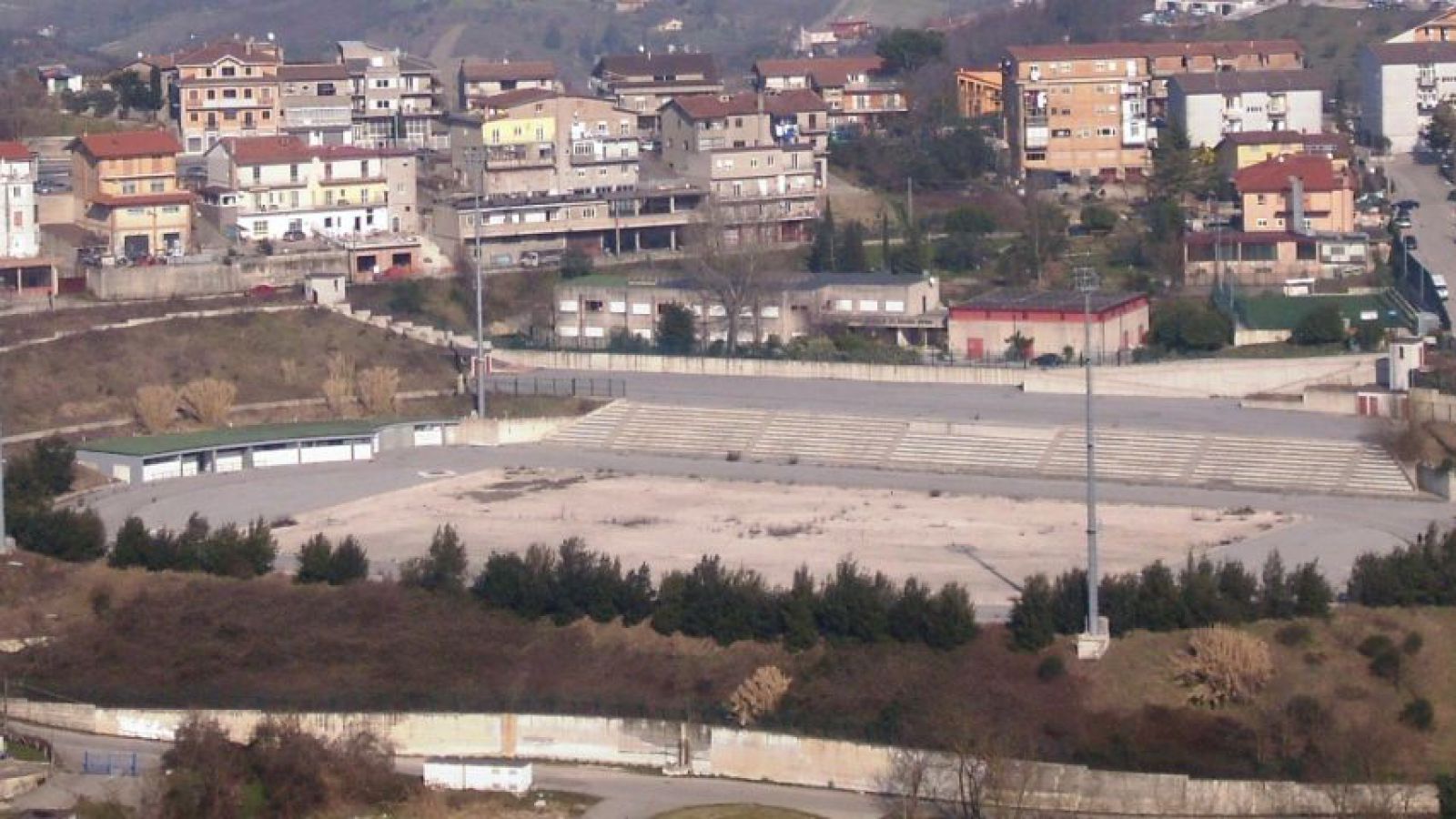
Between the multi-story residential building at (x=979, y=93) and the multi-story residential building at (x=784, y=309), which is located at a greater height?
the multi-story residential building at (x=979, y=93)

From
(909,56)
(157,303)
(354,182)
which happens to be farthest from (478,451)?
(909,56)

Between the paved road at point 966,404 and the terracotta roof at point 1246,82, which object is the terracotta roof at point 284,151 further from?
the terracotta roof at point 1246,82

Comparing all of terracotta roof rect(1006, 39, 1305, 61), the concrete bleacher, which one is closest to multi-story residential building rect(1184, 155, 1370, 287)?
terracotta roof rect(1006, 39, 1305, 61)

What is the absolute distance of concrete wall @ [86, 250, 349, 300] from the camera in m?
50.7

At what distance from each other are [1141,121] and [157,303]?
2063 centimetres

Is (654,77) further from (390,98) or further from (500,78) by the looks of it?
(390,98)

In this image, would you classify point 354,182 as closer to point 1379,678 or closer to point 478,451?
point 478,451

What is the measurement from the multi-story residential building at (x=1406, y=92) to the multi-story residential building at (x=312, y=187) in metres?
19.4

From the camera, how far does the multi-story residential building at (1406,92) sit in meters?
61.3

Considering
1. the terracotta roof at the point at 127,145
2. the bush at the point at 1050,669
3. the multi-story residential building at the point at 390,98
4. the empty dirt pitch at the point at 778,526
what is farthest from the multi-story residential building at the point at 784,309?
the bush at the point at 1050,669

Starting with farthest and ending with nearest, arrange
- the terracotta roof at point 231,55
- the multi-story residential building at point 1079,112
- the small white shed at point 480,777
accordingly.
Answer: the terracotta roof at point 231,55
the multi-story residential building at point 1079,112
the small white shed at point 480,777

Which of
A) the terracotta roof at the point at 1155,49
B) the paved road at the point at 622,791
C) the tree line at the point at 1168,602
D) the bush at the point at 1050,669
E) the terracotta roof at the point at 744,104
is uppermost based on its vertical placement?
the terracotta roof at the point at 1155,49

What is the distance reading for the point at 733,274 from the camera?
5094 centimetres

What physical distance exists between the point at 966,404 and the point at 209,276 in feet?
45.6
